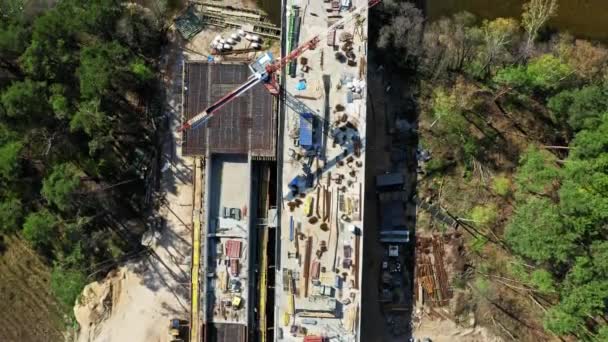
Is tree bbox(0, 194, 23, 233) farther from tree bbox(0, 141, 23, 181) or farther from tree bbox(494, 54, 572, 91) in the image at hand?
tree bbox(494, 54, 572, 91)

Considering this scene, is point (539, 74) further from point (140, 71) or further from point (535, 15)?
point (140, 71)

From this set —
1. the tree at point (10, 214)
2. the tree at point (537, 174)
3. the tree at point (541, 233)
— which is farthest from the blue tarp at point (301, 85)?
the tree at point (10, 214)

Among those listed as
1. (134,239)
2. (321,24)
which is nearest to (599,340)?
(321,24)

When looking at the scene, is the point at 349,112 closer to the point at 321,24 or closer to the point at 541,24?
the point at 321,24

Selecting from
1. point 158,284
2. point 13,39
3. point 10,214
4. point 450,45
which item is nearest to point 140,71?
point 13,39

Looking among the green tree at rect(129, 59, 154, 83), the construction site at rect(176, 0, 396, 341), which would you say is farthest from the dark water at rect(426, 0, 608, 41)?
the green tree at rect(129, 59, 154, 83)
